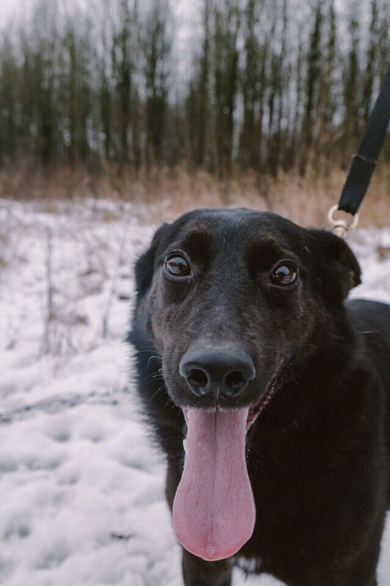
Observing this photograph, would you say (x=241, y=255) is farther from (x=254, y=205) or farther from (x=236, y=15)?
(x=236, y=15)

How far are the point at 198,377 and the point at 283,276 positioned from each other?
0.60 meters

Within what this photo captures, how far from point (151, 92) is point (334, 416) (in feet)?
60.6

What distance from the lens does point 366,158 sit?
2.19 metres

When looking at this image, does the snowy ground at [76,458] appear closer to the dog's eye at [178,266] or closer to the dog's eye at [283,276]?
the dog's eye at [178,266]

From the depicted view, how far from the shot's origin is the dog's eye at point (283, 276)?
170 centimetres

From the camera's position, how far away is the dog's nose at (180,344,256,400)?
1219 mm

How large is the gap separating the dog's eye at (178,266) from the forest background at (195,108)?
15.6 feet

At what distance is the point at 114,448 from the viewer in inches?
105

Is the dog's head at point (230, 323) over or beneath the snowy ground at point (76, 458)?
over

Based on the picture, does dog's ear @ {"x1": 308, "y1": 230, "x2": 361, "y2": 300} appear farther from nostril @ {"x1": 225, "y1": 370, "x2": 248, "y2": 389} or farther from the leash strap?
nostril @ {"x1": 225, "y1": 370, "x2": 248, "y2": 389}

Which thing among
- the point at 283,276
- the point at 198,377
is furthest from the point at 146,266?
the point at 198,377

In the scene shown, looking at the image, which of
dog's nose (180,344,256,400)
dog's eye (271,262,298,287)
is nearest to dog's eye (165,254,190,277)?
dog's eye (271,262,298,287)

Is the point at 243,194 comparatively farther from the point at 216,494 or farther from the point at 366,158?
the point at 216,494

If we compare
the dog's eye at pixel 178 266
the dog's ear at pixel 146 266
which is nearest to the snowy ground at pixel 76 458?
the dog's ear at pixel 146 266
